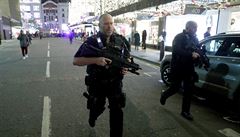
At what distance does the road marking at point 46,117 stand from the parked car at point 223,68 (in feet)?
Answer: 11.7

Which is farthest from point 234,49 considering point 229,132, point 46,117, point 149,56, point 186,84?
point 149,56

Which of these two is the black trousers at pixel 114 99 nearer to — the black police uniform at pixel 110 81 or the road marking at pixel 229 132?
the black police uniform at pixel 110 81

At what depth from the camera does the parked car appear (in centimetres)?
553

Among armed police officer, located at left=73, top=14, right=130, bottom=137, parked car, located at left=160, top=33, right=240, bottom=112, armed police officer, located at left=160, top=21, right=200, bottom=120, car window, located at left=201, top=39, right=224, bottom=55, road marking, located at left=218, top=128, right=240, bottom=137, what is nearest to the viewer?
armed police officer, located at left=73, top=14, right=130, bottom=137

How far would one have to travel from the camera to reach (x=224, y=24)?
16422 mm

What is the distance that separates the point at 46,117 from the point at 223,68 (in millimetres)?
3784

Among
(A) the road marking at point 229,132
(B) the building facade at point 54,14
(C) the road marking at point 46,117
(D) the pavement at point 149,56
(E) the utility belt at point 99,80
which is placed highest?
(B) the building facade at point 54,14

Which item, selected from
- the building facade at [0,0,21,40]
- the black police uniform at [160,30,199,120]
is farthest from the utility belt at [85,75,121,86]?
the building facade at [0,0,21,40]

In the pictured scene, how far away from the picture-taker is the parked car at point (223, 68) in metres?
5.53

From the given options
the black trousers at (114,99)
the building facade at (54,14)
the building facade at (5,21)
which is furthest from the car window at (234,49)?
the building facade at (54,14)

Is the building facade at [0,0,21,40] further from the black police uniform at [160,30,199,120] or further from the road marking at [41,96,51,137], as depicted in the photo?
the black police uniform at [160,30,199,120]

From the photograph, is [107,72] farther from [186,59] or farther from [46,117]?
[46,117]

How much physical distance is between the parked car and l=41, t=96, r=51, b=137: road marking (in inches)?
141

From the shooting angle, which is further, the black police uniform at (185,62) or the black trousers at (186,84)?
the black trousers at (186,84)
